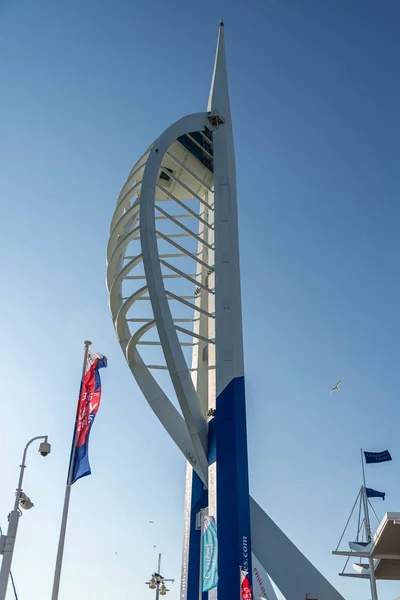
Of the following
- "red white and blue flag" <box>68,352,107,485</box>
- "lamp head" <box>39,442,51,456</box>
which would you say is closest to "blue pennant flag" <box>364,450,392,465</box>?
"red white and blue flag" <box>68,352,107,485</box>

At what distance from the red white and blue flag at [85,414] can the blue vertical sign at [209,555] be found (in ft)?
17.1

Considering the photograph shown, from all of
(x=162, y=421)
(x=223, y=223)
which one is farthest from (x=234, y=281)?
(x=162, y=421)

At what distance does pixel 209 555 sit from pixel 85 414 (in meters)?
6.64

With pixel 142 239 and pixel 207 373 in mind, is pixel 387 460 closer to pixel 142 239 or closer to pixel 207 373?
pixel 207 373

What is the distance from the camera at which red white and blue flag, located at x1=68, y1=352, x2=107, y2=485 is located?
19.1m

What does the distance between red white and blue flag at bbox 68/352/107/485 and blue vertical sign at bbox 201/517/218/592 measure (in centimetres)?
523

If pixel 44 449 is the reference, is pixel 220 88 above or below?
above

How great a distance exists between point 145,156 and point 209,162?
4.44 meters

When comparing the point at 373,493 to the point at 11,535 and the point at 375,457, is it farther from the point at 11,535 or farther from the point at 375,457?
the point at 11,535

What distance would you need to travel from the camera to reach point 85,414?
20219 mm

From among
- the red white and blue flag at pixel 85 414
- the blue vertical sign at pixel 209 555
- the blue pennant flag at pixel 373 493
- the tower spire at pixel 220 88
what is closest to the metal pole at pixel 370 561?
the blue pennant flag at pixel 373 493

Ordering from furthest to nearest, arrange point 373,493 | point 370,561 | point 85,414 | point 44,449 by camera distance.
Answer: point 373,493, point 370,561, point 85,414, point 44,449

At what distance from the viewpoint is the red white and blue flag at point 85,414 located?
19.1m

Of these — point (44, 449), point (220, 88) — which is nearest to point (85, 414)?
point (44, 449)
